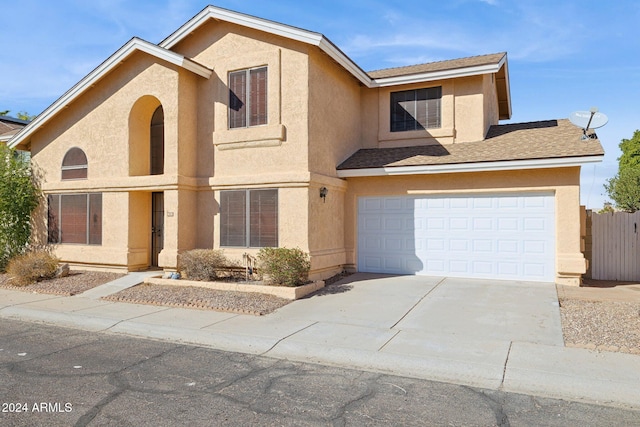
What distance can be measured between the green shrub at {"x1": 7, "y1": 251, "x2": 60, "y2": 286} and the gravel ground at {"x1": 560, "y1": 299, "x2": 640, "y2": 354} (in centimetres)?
1323

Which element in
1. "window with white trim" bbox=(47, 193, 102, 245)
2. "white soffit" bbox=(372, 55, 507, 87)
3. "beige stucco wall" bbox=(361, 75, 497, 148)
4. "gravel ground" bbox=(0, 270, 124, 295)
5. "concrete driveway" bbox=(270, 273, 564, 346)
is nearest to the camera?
"concrete driveway" bbox=(270, 273, 564, 346)

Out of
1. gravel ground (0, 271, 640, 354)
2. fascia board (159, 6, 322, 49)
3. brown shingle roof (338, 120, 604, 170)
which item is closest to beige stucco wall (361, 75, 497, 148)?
brown shingle roof (338, 120, 604, 170)

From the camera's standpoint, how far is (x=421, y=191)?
1364 cm

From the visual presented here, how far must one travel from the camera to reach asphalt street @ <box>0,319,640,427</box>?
478 cm

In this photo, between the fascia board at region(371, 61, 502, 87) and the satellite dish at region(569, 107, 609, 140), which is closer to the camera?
the satellite dish at region(569, 107, 609, 140)

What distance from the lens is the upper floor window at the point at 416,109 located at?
599 inches

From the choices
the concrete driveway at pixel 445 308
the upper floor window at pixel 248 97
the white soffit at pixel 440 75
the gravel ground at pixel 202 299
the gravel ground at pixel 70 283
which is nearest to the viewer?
the concrete driveway at pixel 445 308

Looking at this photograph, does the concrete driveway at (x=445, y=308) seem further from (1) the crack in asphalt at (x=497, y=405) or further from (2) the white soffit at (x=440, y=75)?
(2) the white soffit at (x=440, y=75)

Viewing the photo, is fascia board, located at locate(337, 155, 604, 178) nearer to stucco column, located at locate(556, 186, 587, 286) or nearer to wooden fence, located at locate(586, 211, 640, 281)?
stucco column, located at locate(556, 186, 587, 286)

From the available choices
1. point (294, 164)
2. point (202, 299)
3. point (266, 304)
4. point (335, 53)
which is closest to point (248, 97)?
point (294, 164)

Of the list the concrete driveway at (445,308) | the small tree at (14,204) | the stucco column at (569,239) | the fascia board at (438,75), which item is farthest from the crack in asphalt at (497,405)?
the small tree at (14,204)

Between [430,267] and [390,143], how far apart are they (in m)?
4.64

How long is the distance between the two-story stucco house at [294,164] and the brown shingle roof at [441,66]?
253 mm

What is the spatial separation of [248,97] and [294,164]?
249 centimetres
